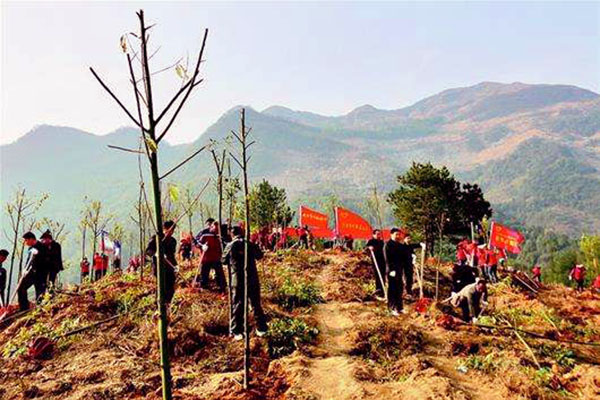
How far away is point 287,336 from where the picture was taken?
8.05m

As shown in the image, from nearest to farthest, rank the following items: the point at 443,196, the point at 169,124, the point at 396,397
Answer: the point at 169,124 < the point at 396,397 < the point at 443,196

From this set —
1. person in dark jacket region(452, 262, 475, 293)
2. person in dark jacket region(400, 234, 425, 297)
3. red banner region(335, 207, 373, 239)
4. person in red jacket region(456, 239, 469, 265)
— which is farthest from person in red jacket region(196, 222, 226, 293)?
person in red jacket region(456, 239, 469, 265)

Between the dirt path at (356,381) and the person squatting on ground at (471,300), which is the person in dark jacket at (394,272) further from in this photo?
the dirt path at (356,381)

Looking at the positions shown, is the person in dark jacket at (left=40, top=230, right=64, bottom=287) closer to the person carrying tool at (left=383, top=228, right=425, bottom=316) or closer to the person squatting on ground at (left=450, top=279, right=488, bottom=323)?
the person carrying tool at (left=383, top=228, right=425, bottom=316)

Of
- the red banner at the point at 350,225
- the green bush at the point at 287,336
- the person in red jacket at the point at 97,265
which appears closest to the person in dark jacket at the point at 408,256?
the green bush at the point at 287,336

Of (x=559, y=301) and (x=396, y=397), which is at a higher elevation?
(x=396, y=397)

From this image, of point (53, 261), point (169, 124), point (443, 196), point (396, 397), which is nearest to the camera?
point (169, 124)

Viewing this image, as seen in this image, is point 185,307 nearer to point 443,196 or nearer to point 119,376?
point 119,376

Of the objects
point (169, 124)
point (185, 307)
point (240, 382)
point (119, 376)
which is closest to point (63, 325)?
point (185, 307)

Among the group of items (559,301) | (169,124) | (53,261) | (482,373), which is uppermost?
(169,124)

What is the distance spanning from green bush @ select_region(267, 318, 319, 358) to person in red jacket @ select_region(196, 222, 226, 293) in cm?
279

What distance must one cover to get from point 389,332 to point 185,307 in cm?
427

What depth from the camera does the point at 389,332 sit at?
8.20 m

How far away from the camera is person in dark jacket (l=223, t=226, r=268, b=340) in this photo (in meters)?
8.08
